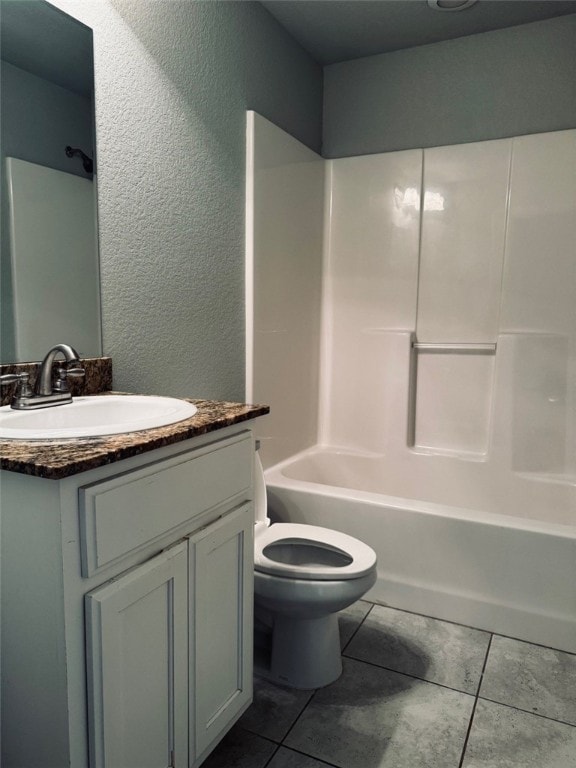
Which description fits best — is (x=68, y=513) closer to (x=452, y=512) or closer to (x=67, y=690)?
(x=67, y=690)

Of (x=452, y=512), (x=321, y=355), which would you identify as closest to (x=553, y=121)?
(x=321, y=355)

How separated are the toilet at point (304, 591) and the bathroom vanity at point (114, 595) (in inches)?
14.2

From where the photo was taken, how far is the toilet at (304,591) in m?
1.59

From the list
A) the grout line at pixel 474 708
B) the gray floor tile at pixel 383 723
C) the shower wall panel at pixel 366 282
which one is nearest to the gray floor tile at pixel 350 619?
the gray floor tile at pixel 383 723

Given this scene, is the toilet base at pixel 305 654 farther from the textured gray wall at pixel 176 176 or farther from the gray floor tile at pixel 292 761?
the textured gray wall at pixel 176 176

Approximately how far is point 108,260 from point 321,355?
1552 millimetres

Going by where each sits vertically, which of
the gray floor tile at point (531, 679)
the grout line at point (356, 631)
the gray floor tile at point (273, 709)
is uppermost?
the gray floor tile at point (531, 679)

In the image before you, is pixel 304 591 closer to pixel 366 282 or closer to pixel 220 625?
pixel 220 625

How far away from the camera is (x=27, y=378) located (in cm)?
131

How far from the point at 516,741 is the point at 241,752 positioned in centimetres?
75

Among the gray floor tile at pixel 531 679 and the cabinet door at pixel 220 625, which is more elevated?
the cabinet door at pixel 220 625

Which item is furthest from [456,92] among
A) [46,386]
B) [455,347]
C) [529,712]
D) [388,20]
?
[529,712]

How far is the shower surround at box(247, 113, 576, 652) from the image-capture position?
2166 millimetres

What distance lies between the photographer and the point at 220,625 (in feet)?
4.22
